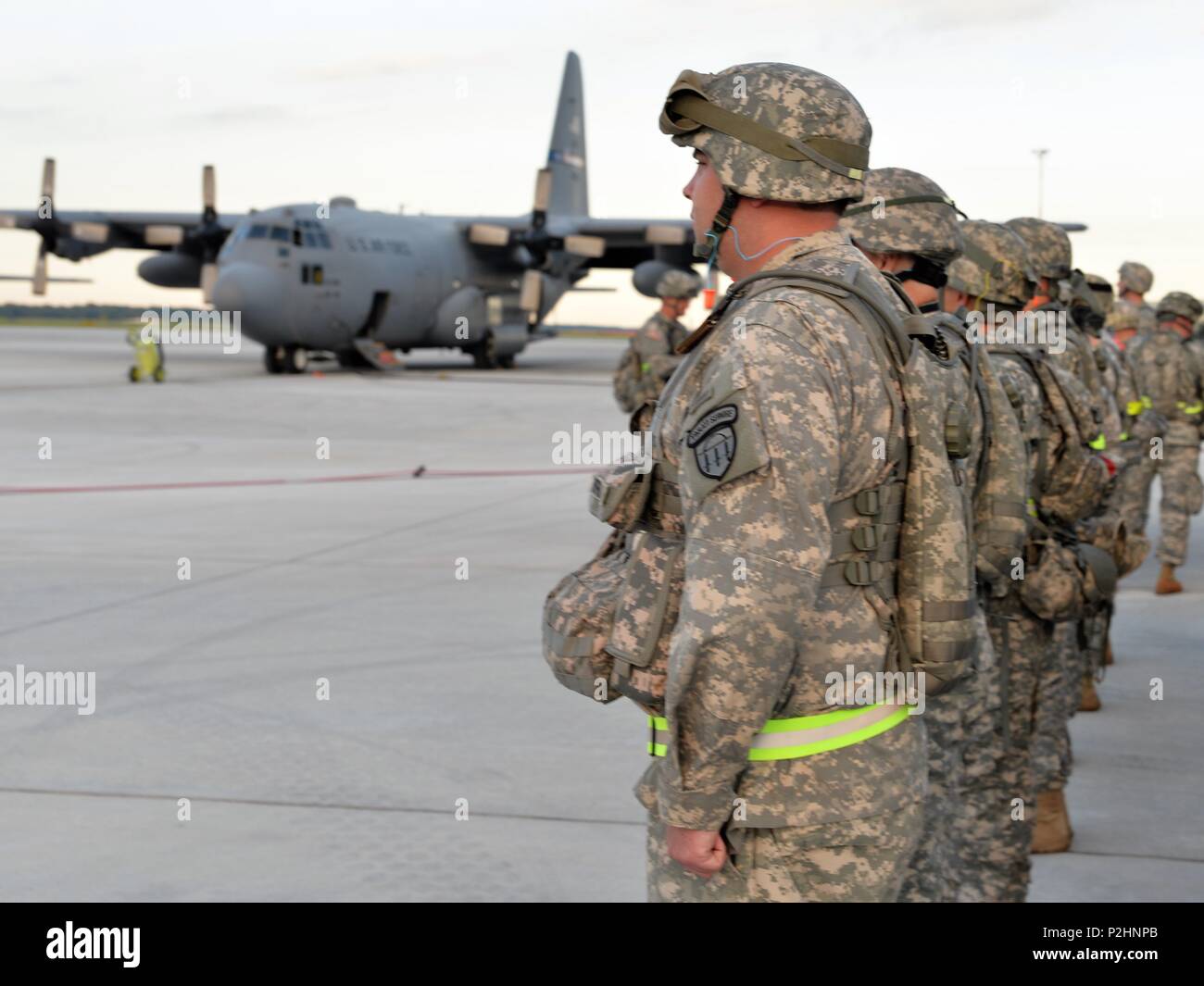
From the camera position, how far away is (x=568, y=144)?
4194 centimetres

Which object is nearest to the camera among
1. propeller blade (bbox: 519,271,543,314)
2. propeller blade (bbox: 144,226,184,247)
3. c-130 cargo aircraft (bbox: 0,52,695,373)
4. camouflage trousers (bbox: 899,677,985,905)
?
camouflage trousers (bbox: 899,677,985,905)

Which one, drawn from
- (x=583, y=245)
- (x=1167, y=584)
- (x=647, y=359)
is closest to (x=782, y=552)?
(x=1167, y=584)

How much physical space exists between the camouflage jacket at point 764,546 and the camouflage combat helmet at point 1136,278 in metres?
8.40

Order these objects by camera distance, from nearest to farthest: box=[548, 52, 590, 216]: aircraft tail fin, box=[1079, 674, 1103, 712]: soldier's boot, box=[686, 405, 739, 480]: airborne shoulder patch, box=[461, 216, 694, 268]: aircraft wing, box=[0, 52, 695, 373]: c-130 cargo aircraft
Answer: box=[686, 405, 739, 480]: airborne shoulder patch
box=[1079, 674, 1103, 712]: soldier's boot
box=[0, 52, 695, 373]: c-130 cargo aircraft
box=[461, 216, 694, 268]: aircraft wing
box=[548, 52, 590, 216]: aircraft tail fin

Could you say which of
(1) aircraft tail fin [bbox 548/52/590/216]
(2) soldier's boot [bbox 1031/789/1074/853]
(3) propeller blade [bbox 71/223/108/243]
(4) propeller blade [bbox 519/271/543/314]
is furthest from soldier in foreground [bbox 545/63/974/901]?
(1) aircraft tail fin [bbox 548/52/590/216]

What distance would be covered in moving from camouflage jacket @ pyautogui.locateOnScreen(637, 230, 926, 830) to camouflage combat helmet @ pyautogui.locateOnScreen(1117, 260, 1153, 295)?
331 inches

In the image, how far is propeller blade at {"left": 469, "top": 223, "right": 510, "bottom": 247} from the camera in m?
32.1

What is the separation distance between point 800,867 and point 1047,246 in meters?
3.65

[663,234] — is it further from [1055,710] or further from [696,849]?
[696,849]

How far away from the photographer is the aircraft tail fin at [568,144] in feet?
136

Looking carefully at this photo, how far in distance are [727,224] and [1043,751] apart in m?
2.69

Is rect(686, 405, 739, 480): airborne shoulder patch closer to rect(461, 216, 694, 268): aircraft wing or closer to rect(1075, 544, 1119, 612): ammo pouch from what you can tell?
rect(1075, 544, 1119, 612): ammo pouch

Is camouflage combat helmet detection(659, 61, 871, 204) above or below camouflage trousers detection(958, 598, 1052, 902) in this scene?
above

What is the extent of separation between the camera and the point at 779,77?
101 inches
